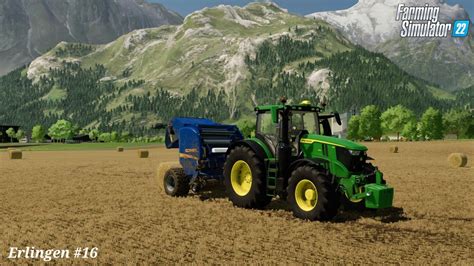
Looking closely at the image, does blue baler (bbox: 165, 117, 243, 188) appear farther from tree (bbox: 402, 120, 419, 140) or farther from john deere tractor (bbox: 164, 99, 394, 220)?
tree (bbox: 402, 120, 419, 140)

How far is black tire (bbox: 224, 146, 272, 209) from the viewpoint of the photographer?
1056cm

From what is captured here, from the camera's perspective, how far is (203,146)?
12727 mm

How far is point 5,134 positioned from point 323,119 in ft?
594

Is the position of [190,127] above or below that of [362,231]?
above

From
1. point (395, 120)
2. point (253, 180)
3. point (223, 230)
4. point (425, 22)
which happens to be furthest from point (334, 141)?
point (395, 120)

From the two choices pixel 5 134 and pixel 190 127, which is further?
pixel 5 134

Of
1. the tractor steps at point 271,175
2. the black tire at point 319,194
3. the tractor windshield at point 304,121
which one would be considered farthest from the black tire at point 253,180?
the tractor windshield at point 304,121

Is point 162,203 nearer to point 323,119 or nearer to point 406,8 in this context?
point 323,119

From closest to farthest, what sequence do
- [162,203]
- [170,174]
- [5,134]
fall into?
[162,203], [170,174], [5,134]

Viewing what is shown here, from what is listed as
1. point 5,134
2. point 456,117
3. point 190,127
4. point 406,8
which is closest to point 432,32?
point 406,8

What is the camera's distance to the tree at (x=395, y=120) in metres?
94.1

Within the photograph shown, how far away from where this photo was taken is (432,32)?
71.9ft

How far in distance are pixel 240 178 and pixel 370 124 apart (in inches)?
3494

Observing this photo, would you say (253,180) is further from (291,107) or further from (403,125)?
(403,125)
